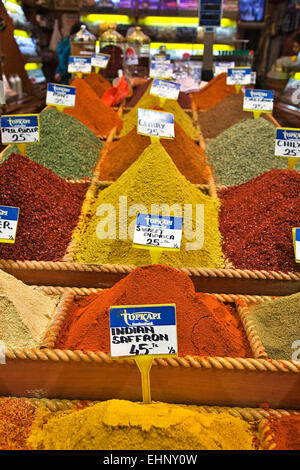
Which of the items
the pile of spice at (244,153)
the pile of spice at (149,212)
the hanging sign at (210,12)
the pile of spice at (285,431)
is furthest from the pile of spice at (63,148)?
the hanging sign at (210,12)

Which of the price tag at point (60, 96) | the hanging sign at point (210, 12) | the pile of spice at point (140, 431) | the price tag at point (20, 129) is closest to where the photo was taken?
the pile of spice at point (140, 431)

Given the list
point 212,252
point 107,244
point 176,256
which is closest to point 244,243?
point 212,252

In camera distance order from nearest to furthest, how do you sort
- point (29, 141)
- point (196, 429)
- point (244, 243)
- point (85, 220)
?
point (196, 429), point (244, 243), point (85, 220), point (29, 141)

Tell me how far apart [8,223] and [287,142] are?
125cm

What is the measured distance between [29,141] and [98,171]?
15.4 inches

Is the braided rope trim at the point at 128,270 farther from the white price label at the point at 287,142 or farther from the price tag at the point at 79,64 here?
the price tag at the point at 79,64

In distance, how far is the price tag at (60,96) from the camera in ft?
7.95

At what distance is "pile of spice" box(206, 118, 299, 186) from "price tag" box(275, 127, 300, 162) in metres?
0.26

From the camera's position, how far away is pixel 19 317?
1.13 m

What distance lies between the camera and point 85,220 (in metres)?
1.72

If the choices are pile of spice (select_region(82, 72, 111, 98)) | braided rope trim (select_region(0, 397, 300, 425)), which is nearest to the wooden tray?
braided rope trim (select_region(0, 397, 300, 425))

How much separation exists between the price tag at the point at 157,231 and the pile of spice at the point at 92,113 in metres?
1.67

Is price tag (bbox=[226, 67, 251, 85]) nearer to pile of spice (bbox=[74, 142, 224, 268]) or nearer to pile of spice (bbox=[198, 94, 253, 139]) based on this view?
pile of spice (bbox=[198, 94, 253, 139])

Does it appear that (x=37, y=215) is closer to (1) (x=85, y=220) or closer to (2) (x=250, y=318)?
(1) (x=85, y=220)
